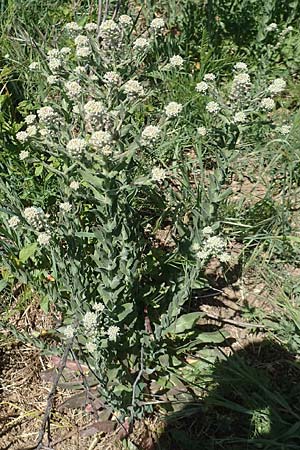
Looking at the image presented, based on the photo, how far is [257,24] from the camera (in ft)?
10.6

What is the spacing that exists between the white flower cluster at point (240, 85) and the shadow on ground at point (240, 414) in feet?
3.48

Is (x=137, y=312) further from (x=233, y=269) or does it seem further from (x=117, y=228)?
(x=233, y=269)

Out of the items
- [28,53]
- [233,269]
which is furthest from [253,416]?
[28,53]

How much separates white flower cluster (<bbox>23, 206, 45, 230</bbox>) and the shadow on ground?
3.03ft

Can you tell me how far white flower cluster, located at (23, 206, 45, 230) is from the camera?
155 centimetres

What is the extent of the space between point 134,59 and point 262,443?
1401 mm

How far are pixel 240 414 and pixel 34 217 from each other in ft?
3.82

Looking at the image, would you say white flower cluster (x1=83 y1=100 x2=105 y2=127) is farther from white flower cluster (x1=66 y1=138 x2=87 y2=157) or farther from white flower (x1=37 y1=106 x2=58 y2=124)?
white flower (x1=37 y1=106 x2=58 y2=124)

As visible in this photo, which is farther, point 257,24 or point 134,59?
point 257,24

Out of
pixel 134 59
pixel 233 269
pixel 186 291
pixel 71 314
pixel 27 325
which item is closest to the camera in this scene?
pixel 134 59

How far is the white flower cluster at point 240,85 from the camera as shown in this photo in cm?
140

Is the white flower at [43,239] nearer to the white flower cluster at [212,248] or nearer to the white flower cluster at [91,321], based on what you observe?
the white flower cluster at [91,321]

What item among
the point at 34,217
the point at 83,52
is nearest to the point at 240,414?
the point at 34,217

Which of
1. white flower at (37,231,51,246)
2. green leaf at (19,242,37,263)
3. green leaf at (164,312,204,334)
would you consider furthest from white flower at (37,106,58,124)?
green leaf at (164,312,204,334)
